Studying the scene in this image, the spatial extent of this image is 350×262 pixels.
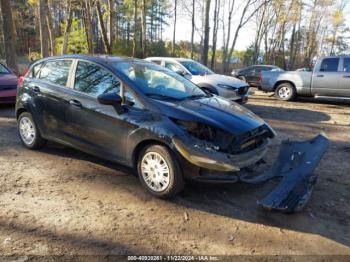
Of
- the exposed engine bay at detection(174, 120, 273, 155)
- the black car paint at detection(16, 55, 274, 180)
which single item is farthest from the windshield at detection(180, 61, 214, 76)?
the exposed engine bay at detection(174, 120, 273, 155)

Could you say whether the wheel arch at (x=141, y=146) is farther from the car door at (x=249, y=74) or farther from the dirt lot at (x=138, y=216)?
the car door at (x=249, y=74)

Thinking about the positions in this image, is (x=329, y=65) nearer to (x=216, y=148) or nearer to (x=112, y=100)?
(x=216, y=148)

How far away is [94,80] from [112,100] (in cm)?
77

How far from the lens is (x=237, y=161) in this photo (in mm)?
4094

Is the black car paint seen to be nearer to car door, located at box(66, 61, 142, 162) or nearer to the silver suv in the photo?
car door, located at box(66, 61, 142, 162)

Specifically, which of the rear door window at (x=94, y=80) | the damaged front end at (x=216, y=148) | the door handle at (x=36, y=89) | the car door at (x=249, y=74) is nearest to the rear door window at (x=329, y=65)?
the car door at (x=249, y=74)

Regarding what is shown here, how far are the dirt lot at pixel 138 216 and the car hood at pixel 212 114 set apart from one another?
900 mm

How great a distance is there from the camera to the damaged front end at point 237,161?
392 cm

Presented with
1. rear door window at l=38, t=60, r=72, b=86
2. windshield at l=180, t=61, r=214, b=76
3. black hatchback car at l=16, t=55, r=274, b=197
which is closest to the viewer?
black hatchback car at l=16, t=55, r=274, b=197

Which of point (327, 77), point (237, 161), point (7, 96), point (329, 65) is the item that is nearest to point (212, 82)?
point (327, 77)

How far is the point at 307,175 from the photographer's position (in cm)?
446

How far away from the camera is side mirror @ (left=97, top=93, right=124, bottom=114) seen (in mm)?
4378

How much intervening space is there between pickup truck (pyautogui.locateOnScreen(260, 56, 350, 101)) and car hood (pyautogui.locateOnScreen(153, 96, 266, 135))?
8633 mm

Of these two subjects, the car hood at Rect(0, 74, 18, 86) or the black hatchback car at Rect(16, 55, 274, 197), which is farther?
the car hood at Rect(0, 74, 18, 86)
